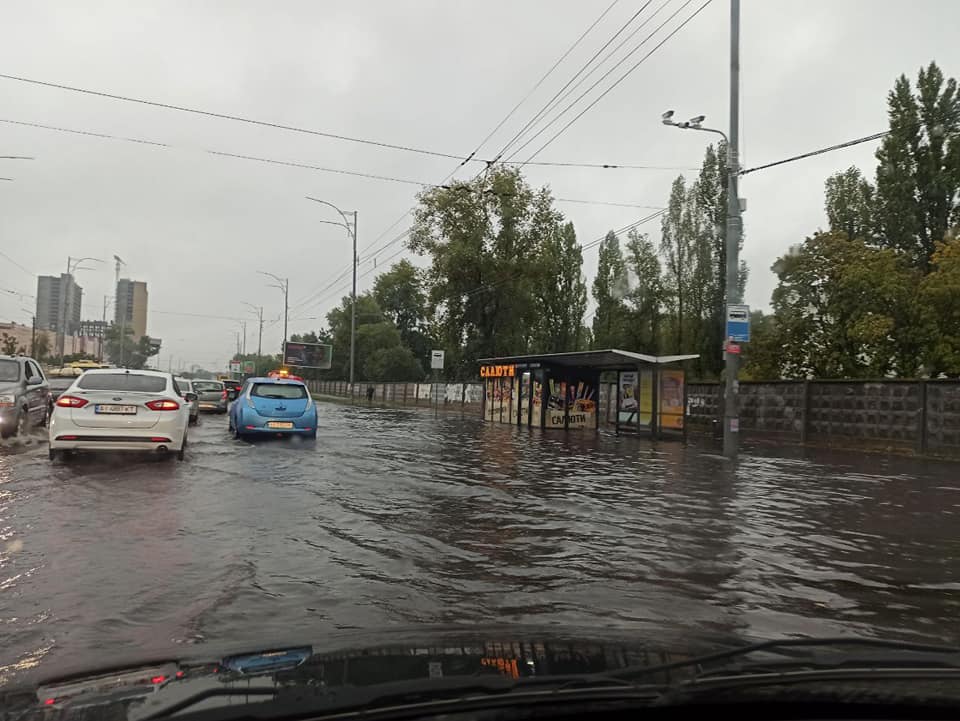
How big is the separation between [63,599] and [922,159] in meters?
38.7

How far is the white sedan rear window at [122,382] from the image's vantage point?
39.5ft

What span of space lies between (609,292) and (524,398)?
23734 millimetres

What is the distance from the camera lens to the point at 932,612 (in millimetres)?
5043

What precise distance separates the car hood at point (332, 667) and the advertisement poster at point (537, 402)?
26508 mm

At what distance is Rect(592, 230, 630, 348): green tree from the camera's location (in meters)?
51.3

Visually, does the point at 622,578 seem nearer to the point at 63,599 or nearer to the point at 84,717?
the point at 63,599

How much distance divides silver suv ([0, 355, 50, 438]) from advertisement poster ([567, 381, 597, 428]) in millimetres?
18358

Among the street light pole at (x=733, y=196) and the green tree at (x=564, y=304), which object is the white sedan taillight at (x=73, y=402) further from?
the green tree at (x=564, y=304)

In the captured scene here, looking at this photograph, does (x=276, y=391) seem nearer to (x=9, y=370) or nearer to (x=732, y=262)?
(x=9, y=370)

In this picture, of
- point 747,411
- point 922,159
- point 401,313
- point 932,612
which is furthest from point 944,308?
point 401,313

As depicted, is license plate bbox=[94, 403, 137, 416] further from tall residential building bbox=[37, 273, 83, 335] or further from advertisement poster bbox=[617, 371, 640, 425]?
tall residential building bbox=[37, 273, 83, 335]

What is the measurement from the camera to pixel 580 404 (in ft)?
95.7

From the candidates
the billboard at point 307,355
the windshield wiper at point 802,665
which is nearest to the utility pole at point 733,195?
the windshield wiper at point 802,665

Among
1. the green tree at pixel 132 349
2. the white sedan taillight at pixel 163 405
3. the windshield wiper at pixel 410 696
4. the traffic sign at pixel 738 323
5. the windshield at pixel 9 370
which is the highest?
the green tree at pixel 132 349
